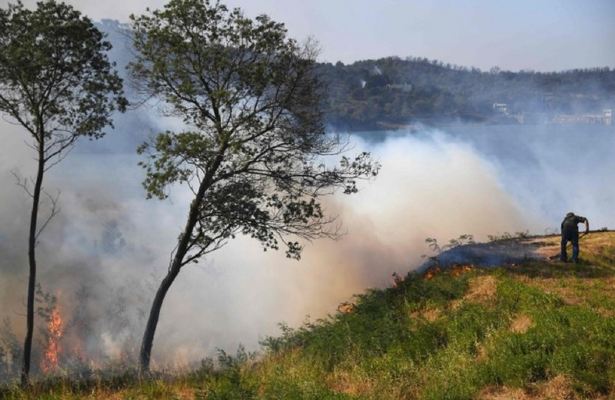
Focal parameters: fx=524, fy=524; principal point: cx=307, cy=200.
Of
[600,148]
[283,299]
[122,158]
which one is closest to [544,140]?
[600,148]

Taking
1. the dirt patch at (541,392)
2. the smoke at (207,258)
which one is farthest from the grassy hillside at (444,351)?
the smoke at (207,258)

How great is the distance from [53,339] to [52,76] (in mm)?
27134

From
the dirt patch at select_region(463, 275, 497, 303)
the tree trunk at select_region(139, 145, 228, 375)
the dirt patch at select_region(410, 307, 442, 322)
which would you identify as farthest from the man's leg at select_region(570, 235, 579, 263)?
the tree trunk at select_region(139, 145, 228, 375)

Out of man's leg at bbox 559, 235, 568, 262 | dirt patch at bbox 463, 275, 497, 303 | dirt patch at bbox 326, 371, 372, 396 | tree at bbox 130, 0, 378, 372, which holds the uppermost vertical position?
tree at bbox 130, 0, 378, 372

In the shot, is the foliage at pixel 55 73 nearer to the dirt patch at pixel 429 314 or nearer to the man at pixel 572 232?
Answer: the dirt patch at pixel 429 314

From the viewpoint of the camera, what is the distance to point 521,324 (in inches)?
456

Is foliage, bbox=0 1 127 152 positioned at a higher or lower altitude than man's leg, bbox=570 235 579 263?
higher

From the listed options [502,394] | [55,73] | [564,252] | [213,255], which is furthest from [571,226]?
[213,255]

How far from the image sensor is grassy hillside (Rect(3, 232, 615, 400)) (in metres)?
8.88

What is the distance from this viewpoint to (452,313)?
13.3m

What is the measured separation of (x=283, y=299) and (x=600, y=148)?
165 metres

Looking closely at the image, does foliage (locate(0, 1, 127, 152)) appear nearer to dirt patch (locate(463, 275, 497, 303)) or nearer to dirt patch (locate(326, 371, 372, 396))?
dirt patch (locate(326, 371, 372, 396))

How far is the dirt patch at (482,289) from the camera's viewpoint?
14.2 meters

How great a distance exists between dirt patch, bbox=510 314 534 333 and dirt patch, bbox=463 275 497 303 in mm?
1794
